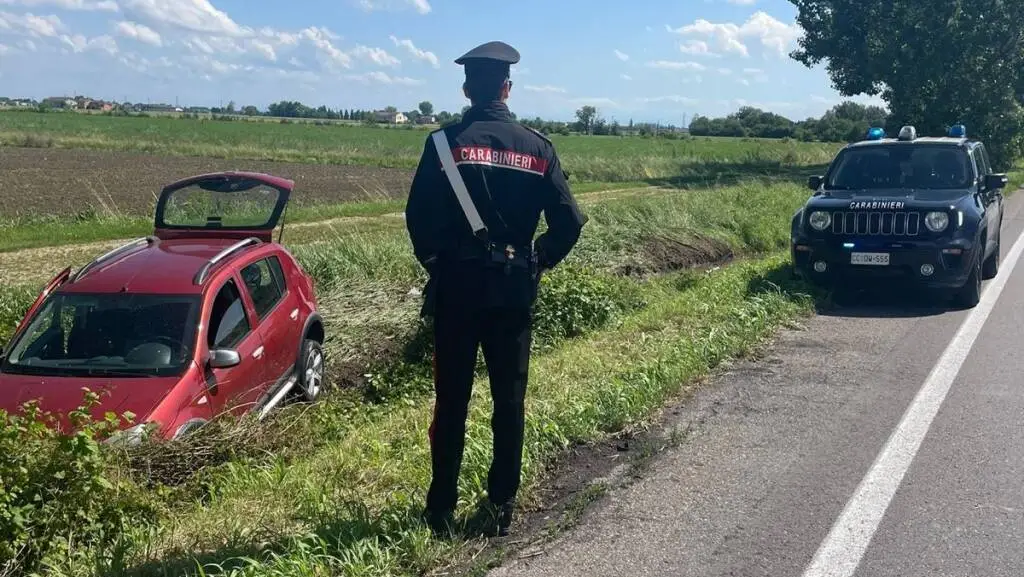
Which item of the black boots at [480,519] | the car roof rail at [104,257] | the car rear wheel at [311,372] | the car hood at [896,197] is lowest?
the car rear wheel at [311,372]

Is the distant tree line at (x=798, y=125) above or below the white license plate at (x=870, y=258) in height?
above

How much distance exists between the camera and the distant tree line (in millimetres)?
69562

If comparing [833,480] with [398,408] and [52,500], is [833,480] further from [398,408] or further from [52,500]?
[52,500]

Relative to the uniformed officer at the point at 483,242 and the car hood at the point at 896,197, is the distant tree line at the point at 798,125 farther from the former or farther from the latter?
the uniformed officer at the point at 483,242

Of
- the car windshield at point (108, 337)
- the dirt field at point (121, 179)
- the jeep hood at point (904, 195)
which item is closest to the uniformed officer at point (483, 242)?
the car windshield at point (108, 337)

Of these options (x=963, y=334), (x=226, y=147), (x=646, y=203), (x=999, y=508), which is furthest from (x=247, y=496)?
(x=226, y=147)

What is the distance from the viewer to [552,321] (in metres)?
10.3

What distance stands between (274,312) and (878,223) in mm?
6560

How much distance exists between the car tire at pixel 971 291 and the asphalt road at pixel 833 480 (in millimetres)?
2288

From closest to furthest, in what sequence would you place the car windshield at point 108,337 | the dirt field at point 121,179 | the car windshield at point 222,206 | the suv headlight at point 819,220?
the car windshield at point 108,337 → the car windshield at point 222,206 → the suv headlight at point 819,220 → the dirt field at point 121,179

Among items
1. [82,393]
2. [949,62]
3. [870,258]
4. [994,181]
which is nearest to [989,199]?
[994,181]

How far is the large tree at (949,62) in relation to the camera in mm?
35906

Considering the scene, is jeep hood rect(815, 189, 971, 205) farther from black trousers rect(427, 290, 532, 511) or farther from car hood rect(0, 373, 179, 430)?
car hood rect(0, 373, 179, 430)

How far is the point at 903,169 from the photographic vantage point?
38.5ft
